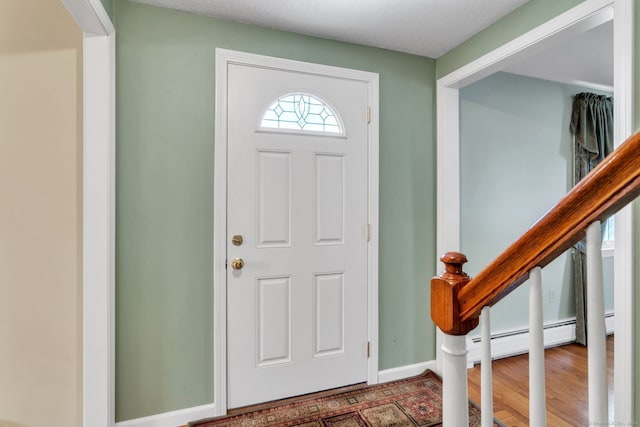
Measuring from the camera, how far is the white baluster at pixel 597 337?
487 millimetres

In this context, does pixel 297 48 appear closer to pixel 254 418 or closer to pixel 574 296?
pixel 254 418

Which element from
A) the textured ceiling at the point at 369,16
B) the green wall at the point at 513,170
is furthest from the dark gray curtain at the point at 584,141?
the textured ceiling at the point at 369,16

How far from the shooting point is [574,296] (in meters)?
2.95

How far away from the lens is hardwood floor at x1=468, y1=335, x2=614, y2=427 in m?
1.91

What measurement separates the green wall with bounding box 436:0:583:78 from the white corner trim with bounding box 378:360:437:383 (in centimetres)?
208

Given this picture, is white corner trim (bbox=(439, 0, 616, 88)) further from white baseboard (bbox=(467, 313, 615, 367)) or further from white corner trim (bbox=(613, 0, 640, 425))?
white baseboard (bbox=(467, 313, 615, 367))

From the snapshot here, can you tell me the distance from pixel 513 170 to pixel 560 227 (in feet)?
8.28

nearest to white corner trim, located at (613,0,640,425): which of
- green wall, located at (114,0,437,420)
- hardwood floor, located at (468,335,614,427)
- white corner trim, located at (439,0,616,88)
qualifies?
white corner trim, located at (439,0,616,88)

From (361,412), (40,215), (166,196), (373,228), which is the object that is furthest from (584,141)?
(40,215)

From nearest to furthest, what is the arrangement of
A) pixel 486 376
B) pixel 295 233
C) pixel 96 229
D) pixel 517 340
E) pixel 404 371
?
1. pixel 486 376
2. pixel 96 229
3. pixel 295 233
4. pixel 404 371
5. pixel 517 340

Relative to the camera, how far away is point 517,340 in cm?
268

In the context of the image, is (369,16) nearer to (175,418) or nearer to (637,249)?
(637,249)

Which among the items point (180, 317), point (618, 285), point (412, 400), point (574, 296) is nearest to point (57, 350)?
point (180, 317)

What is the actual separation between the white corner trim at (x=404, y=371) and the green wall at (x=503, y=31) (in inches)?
82.0
